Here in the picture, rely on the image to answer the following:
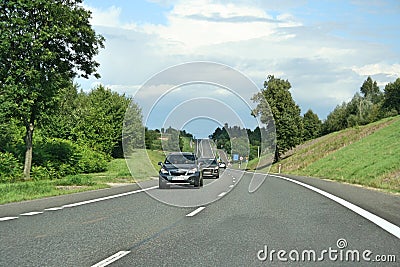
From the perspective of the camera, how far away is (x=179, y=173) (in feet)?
64.6

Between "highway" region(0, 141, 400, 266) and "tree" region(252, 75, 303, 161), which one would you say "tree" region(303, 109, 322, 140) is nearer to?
"tree" region(252, 75, 303, 161)

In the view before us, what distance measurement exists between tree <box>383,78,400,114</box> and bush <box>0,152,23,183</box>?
78074 mm

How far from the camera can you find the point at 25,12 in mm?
26266

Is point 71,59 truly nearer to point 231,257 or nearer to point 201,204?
point 201,204

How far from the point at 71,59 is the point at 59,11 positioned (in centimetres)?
353

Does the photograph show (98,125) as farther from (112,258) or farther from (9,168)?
(112,258)

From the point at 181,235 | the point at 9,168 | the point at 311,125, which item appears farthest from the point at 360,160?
the point at 311,125

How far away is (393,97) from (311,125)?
38.8 meters

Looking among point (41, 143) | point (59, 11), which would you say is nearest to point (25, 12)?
point (59, 11)

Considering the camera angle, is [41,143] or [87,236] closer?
A: [87,236]

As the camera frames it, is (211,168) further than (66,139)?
No

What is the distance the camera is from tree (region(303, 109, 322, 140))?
125 metres

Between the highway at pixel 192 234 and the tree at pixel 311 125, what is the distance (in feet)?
357

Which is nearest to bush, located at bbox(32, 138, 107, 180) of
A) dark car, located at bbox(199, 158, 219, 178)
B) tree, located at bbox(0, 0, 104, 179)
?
tree, located at bbox(0, 0, 104, 179)
